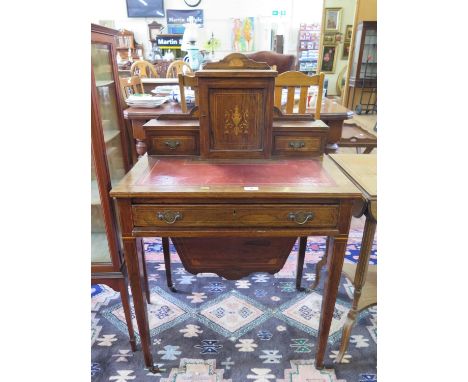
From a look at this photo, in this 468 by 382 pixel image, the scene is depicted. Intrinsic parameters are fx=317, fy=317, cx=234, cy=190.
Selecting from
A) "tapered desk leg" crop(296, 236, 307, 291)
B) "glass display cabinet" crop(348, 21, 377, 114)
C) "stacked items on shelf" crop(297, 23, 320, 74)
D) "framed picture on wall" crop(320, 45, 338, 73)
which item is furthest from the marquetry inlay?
"stacked items on shelf" crop(297, 23, 320, 74)

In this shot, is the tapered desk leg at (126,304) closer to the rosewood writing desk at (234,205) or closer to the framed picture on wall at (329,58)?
the rosewood writing desk at (234,205)

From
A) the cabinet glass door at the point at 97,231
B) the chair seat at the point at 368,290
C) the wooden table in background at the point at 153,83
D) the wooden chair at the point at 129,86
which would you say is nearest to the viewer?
the cabinet glass door at the point at 97,231

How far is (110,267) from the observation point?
4.66 ft

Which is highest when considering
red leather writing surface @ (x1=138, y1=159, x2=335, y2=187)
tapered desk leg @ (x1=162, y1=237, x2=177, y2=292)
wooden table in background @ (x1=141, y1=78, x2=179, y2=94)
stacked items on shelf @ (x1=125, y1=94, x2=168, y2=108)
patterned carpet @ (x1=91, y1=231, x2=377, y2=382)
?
wooden table in background @ (x1=141, y1=78, x2=179, y2=94)

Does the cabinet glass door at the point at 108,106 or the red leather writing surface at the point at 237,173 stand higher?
the cabinet glass door at the point at 108,106

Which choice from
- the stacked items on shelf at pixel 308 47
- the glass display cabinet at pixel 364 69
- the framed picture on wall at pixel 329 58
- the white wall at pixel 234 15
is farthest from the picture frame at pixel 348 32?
the white wall at pixel 234 15

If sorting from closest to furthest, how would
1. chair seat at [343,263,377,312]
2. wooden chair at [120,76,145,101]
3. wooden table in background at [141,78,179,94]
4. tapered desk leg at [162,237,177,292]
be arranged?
chair seat at [343,263,377,312] < tapered desk leg at [162,237,177,292] < wooden chair at [120,76,145,101] < wooden table in background at [141,78,179,94]

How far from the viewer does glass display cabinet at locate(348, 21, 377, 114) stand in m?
4.57

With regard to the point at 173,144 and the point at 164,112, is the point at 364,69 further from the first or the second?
the point at 173,144

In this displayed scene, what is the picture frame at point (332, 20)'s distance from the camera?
5.68 meters

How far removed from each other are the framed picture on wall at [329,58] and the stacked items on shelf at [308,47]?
3.33 feet

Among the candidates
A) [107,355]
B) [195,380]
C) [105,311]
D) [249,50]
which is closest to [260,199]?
[195,380]

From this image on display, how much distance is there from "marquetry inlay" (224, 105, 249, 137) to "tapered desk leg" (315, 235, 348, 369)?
0.59 metres

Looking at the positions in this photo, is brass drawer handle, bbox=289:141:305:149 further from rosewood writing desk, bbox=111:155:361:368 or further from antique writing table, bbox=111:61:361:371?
rosewood writing desk, bbox=111:155:361:368
